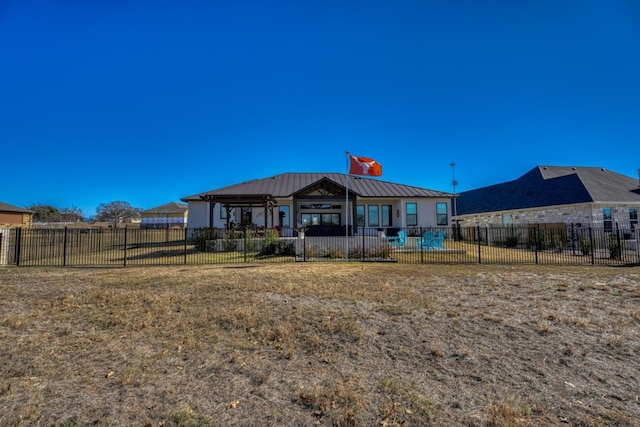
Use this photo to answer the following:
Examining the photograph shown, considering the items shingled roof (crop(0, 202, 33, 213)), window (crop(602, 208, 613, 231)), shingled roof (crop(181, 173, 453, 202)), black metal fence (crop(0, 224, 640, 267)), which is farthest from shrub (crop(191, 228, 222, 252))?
shingled roof (crop(0, 202, 33, 213))

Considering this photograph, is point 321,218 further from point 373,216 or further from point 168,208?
point 168,208

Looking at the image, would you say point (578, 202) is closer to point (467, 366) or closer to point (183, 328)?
point (467, 366)

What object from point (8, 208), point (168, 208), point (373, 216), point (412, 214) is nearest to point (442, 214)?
point (412, 214)

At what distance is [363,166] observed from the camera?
52.3ft

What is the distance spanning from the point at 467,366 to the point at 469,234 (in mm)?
22873

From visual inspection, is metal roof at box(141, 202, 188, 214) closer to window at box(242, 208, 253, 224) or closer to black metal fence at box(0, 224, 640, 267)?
window at box(242, 208, 253, 224)

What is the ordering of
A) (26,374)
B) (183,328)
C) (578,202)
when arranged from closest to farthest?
(26,374)
(183,328)
(578,202)

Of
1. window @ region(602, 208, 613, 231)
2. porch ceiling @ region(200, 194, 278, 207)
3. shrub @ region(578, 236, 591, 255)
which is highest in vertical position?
porch ceiling @ region(200, 194, 278, 207)

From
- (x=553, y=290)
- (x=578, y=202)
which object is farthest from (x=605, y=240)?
(x=553, y=290)

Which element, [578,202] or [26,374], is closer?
[26,374]

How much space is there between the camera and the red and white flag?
15844 mm

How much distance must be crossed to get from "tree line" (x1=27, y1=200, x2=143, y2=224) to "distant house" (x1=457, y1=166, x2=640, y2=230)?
217 ft

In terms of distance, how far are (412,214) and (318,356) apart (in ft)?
75.4

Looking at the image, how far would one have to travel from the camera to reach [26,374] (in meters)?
3.70
